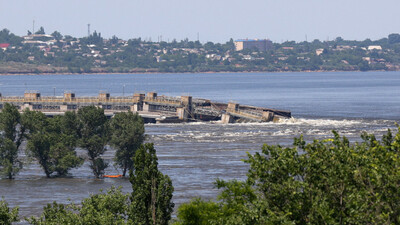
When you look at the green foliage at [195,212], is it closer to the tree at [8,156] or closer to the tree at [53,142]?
the tree at [53,142]

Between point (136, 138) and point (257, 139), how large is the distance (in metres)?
32.8

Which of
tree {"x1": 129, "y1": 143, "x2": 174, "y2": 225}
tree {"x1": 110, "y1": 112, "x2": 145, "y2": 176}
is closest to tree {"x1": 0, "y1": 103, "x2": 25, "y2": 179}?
tree {"x1": 110, "y1": 112, "x2": 145, "y2": 176}

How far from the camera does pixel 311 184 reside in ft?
94.0

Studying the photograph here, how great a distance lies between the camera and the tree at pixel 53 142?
6894cm

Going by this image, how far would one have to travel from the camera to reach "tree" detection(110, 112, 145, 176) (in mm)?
70188

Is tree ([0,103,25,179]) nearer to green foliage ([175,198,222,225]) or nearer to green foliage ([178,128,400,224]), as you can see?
green foliage ([175,198,222,225])

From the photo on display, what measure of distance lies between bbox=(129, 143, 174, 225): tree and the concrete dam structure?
91.3 meters

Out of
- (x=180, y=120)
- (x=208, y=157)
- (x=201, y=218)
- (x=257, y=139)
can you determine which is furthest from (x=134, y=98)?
(x=201, y=218)

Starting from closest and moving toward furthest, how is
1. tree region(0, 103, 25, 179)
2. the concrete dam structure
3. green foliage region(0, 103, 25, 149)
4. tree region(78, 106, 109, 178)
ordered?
tree region(0, 103, 25, 179)
green foliage region(0, 103, 25, 149)
tree region(78, 106, 109, 178)
the concrete dam structure

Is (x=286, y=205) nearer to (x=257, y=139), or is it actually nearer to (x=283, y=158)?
(x=283, y=158)

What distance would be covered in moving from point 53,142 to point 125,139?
Result: 6250 mm

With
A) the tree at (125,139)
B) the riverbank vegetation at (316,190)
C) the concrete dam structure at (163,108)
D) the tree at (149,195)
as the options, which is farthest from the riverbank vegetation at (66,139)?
the concrete dam structure at (163,108)

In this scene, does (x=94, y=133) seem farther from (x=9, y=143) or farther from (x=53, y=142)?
(x=9, y=143)

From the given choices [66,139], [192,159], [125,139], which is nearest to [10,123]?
[66,139]
